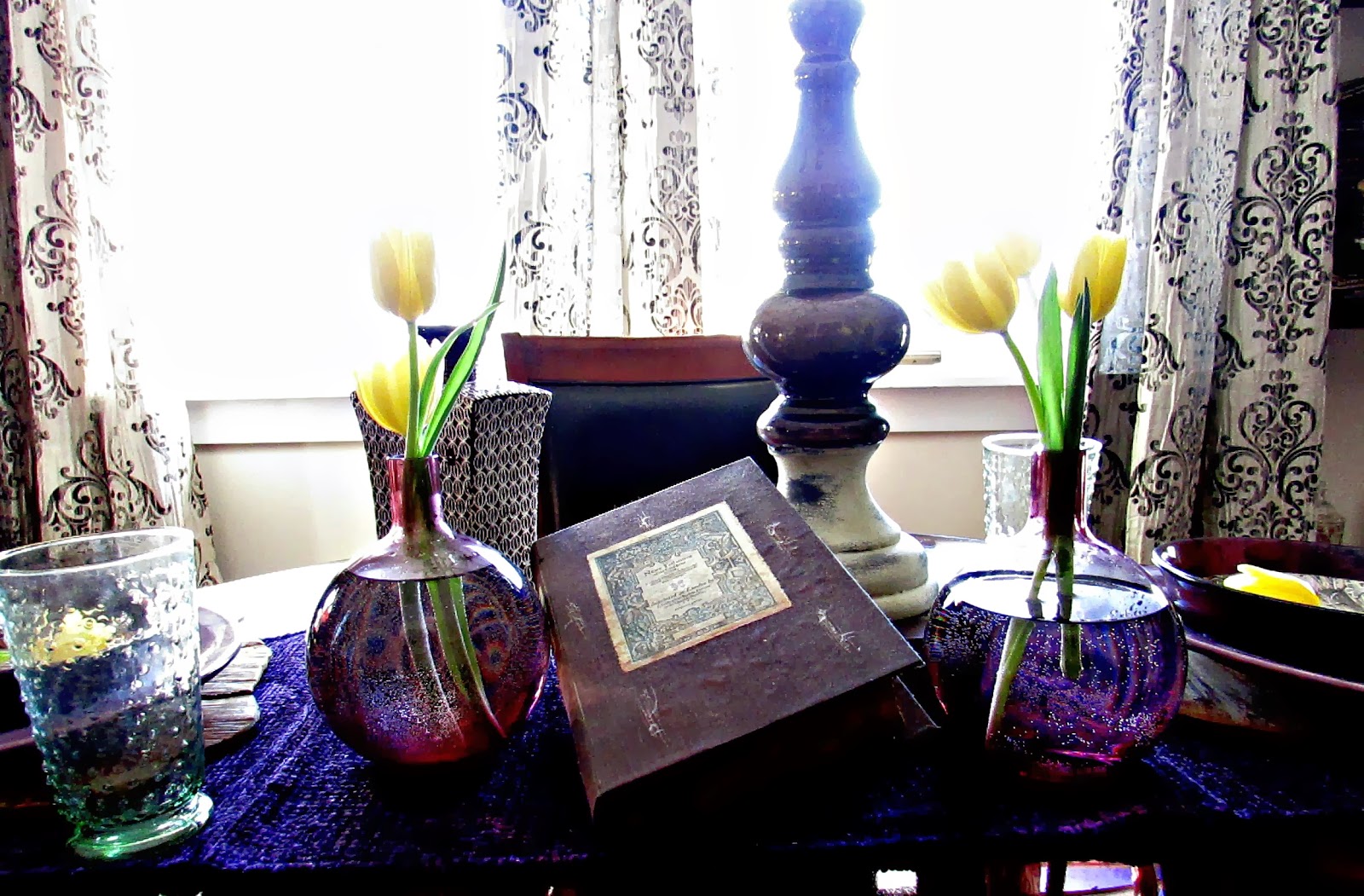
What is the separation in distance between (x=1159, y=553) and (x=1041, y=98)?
5.41ft

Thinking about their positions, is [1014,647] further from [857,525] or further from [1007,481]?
[1007,481]

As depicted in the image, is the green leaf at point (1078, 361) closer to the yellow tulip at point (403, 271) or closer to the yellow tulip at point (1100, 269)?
the yellow tulip at point (1100, 269)

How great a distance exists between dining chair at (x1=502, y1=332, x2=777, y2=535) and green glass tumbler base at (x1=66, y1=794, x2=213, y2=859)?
2.54 feet

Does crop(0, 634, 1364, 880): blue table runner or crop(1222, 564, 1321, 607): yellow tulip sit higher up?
crop(1222, 564, 1321, 607): yellow tulip

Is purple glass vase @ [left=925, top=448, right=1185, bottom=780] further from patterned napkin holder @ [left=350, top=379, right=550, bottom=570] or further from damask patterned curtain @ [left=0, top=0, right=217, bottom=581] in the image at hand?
damask patterned curtain @ [left=0, top=0, right=217, bottom=581]

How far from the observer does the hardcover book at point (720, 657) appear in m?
0.37

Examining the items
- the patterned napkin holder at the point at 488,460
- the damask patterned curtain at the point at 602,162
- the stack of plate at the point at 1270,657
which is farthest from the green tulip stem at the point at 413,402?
the damask patterned curtain at the point at 602,162

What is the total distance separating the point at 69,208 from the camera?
5.56ft

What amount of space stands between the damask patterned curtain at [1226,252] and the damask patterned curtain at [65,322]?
2.04 metres

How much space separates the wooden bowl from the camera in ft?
1.56

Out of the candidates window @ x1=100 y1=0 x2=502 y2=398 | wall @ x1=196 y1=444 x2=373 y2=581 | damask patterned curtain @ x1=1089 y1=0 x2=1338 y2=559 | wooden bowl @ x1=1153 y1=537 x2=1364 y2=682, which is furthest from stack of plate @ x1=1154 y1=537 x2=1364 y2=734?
wall @ x1=196 y1=444 x2=373 y2=581

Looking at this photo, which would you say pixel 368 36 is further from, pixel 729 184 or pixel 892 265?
pixel 892 265

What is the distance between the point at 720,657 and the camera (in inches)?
16.2

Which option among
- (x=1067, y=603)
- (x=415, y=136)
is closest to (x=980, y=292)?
(x=1067, y=603)
